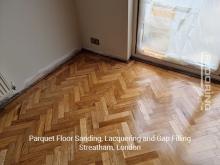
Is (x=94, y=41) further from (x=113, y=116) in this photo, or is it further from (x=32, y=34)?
(x=113, y=116)

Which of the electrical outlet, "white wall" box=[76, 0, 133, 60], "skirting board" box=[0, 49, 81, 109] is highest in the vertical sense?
"white wall" box=[76, 0, 133, 60]

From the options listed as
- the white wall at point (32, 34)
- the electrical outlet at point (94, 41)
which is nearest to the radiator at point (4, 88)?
the white wall at point (32, 34)

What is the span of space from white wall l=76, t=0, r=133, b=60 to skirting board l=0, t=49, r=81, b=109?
33 cm

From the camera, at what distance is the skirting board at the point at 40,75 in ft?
5.80

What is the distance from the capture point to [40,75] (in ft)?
6.49

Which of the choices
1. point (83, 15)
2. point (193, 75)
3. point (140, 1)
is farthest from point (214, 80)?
point (83, 15)

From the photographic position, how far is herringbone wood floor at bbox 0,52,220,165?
1344mm

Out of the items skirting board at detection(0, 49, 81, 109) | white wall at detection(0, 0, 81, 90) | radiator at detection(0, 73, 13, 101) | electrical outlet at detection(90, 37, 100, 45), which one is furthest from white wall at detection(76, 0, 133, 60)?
radiator at detection(0, 73, 13, 101)

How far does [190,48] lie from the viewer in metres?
1.76

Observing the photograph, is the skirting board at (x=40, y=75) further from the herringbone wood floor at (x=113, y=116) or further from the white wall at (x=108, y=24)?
the white wall at (x=108, y=24)

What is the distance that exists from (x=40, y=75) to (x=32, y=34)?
46 cm

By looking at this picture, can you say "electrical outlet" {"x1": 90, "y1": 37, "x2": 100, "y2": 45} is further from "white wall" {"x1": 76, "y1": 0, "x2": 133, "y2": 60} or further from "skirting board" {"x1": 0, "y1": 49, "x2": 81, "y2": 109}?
"skirting board" {"x1": 0, "y1": 49, "x2": 81, "y2": 109}

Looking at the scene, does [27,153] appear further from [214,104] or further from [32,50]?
[214,104]

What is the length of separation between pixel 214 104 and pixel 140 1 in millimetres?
1174
